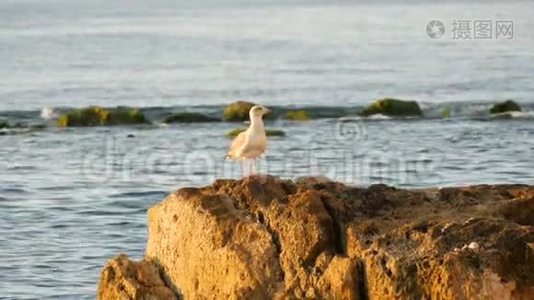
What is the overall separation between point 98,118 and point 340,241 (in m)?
29.9

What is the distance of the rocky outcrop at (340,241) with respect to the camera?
1341 centimetres

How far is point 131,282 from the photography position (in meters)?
15.5

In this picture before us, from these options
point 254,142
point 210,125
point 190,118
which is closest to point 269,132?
point 210,125

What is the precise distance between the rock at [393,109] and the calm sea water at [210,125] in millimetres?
444

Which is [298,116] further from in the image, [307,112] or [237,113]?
[237,113]

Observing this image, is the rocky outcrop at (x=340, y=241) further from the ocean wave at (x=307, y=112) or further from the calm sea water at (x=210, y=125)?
the ocean wave at (x=307, y=112)

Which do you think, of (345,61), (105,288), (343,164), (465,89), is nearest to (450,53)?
(345,61)

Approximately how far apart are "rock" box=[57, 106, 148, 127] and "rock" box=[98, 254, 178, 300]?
2792 centimetres

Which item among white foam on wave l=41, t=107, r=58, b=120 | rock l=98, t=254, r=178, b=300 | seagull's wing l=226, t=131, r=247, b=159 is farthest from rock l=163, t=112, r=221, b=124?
rock l=98, t=254, r=178, b=300

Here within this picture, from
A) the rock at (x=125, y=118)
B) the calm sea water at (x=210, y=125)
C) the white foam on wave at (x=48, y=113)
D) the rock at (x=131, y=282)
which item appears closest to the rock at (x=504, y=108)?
the calm sea water at (x=210, y=125)

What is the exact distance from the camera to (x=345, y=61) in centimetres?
6912

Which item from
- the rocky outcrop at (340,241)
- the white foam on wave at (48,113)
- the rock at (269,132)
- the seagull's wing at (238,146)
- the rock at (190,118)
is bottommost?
the rocky outcrop at (340,241)

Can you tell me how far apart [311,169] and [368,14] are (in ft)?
265

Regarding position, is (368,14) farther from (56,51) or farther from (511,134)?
(511,134)
